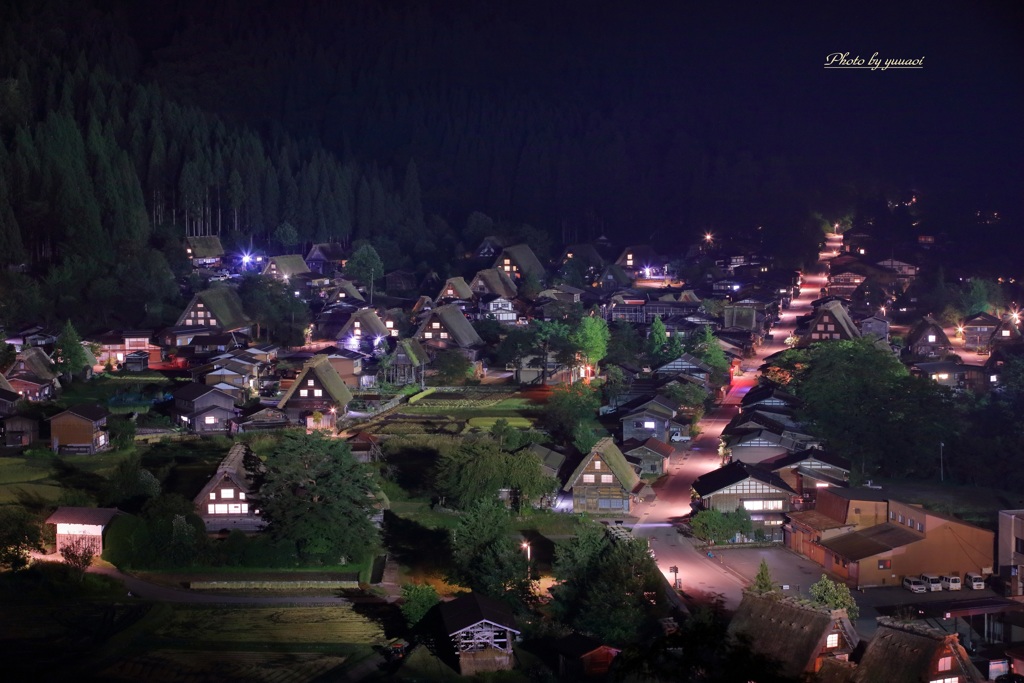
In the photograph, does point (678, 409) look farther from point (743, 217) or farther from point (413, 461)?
point (743, 217)

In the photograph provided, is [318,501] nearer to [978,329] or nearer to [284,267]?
[284,267]

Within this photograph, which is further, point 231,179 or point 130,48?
point 130,48

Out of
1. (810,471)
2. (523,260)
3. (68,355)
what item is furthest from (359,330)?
(810,471)

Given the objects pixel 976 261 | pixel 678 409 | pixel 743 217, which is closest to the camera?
pixel 678 409

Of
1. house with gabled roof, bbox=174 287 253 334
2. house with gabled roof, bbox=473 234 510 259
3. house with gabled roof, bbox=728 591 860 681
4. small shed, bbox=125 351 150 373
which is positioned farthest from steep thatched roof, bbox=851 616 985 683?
house with gabled roof, bbox=473 234 510 259

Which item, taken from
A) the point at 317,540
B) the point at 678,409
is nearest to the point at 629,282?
the point at 678,409

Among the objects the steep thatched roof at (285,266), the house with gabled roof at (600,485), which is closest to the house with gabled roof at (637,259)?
the steep thatched roof at (285,266)
